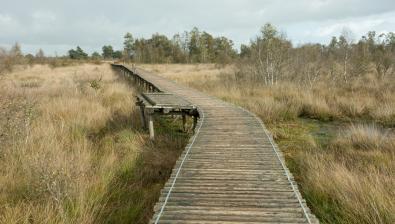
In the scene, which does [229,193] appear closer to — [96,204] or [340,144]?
[96,204]

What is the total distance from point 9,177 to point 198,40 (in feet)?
225

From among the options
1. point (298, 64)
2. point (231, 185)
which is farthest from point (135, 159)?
point (298, 64)

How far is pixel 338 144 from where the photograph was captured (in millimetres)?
8430

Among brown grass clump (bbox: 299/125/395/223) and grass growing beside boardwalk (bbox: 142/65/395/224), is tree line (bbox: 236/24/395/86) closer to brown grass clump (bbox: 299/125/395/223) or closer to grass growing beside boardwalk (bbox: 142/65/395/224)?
grass growing beside boardwalk (bbox: 142/65/395/224)

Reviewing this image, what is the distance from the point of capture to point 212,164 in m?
5.60

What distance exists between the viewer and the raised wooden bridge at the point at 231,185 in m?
3.85

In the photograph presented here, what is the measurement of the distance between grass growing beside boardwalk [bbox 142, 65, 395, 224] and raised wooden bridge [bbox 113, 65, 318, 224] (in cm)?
72

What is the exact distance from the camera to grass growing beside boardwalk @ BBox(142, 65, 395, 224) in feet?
15.8

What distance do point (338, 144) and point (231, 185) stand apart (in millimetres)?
4592

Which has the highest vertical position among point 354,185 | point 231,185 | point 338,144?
point 231,185

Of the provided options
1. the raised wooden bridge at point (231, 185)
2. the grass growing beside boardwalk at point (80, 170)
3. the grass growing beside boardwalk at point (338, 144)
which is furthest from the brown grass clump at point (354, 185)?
the grass growing beside boardwalk at point (80, 170)

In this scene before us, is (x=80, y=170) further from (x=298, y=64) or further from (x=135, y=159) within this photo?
(x=298, y=64)

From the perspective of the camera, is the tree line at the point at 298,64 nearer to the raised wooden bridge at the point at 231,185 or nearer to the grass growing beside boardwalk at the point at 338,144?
the grass growing beside boardwalk at the point at 338,144

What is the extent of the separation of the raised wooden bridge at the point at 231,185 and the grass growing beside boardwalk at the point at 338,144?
0.72 m
